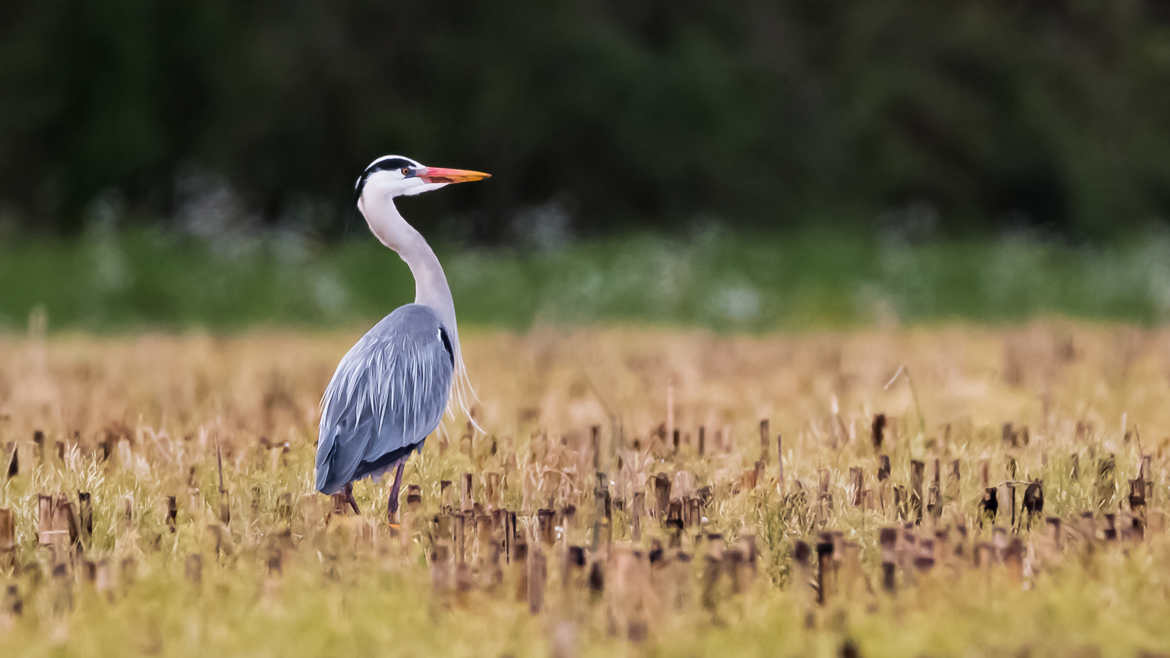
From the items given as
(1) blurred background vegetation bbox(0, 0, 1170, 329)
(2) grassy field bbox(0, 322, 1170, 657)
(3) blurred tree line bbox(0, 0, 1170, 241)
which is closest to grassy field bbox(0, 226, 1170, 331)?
(1) blurred background vegetation bbox(0, 0, 1170, 329)

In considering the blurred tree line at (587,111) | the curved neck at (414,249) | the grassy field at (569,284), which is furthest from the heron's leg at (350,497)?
the blurred tree line at (587,111)

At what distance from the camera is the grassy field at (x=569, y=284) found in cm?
1261

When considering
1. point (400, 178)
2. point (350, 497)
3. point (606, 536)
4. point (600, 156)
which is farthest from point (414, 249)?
point (600, 156)

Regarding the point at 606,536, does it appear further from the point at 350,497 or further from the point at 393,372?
the point at 393,372

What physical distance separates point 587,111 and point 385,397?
14.8 meters

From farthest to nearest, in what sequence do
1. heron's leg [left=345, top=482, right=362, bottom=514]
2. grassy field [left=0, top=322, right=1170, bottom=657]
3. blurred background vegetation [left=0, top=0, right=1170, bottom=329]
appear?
blurred background vegetation [left=0, top=0, right=1170, bottom=329], heron's leg [left=345, top=482, right=362, bottom=514], grassy field [left=0, top=322, right=1170, bottom=657]

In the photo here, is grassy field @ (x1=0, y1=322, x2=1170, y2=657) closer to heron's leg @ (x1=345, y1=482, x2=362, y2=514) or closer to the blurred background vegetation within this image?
heron's leg @ (x1=345, y1=482, x2=362, y2=514)

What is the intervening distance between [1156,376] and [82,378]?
5.75m

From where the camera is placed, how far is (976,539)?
3438 mm

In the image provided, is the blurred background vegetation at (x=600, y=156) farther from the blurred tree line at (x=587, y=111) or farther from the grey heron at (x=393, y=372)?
the grey heron at (x=393, y=372)

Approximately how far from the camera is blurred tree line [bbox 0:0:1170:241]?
659 inches

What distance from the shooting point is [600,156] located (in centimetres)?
1912

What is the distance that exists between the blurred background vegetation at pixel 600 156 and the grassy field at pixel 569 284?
4 centimetres

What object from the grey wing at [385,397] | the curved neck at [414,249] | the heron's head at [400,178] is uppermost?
the heron's head at [400,178]
